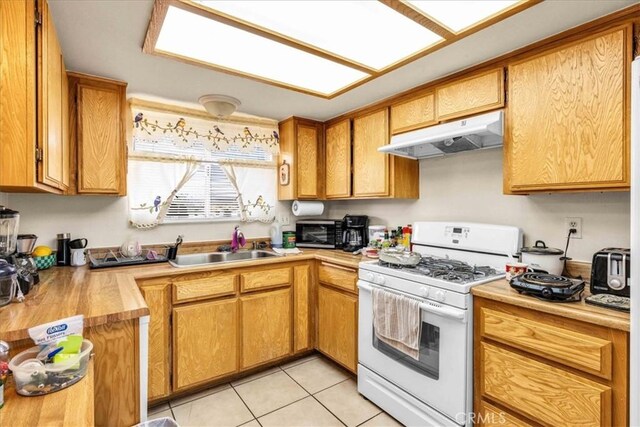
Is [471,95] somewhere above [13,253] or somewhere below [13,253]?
above

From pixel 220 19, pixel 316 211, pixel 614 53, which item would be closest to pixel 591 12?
pixel 614 53

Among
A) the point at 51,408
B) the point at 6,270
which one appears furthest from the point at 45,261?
the point at 51,408

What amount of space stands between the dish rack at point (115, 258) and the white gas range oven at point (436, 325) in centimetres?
156

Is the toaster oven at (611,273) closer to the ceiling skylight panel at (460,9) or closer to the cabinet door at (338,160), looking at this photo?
the ceiling skylight panel at (460,9)

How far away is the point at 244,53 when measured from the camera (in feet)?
5.73

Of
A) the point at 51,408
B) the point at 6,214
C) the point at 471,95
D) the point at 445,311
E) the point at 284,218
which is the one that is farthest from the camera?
the point at 284,218

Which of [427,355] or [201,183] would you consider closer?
[427,355]

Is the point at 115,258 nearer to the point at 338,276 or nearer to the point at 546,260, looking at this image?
the point at 338,276

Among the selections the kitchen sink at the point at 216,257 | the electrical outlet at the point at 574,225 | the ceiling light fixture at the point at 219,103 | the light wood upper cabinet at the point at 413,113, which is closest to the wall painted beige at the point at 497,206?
the electrical outlet at the point at 574,225

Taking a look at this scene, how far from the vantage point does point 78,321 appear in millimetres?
1095

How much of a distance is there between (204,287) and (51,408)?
1385 millimetres

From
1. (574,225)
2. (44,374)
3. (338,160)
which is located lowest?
(44,374)

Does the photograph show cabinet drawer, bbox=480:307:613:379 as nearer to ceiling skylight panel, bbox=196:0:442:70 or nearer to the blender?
ceiling skylight panel, bbox=196:0:442:70

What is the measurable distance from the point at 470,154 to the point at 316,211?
5.03 ft
